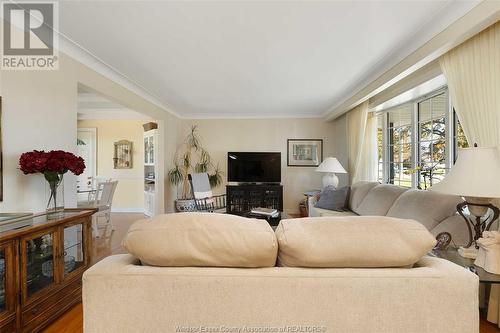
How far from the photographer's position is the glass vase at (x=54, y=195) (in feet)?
6.46

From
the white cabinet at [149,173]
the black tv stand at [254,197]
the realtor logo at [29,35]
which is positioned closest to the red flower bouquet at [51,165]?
the realtor logo at [29,35]

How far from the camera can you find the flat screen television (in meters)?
5.47

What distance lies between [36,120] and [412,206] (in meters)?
3.54

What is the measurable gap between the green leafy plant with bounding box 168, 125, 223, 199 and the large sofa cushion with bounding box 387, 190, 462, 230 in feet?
12.6

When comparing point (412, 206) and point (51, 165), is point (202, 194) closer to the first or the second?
Result: point (51, 165)

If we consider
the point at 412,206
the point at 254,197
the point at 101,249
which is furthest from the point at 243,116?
the point at 412,206

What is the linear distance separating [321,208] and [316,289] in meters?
3.17

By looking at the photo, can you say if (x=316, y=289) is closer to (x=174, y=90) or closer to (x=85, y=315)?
(x=85, y=315)

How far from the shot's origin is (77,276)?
2.11 metres

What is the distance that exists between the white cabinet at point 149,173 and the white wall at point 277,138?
0.77 meters

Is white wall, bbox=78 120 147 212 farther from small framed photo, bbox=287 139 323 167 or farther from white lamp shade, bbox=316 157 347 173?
white lamp shade, bbox=316 157 347 173

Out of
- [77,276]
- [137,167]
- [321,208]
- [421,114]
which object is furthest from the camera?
[137,167]

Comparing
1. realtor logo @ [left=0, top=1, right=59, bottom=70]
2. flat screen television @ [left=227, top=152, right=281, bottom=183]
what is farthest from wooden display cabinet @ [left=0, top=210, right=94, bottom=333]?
flat screen television @ [left=227, top=152, right=281, bottom=183]

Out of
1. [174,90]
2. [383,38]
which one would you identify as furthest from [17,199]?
[383,38]
